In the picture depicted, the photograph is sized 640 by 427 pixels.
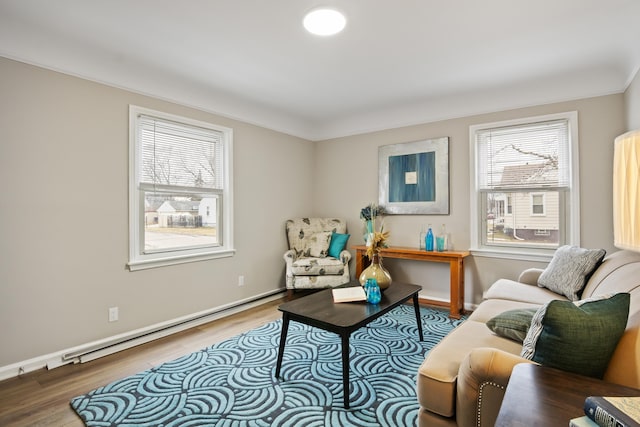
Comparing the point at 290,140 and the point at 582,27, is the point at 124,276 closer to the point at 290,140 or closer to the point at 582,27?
the point at 290,140

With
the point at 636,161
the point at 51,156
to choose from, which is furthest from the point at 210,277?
the point at 636,161

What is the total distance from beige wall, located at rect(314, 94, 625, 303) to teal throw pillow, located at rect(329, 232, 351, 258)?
0.30 metres

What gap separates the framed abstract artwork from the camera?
3.93 m

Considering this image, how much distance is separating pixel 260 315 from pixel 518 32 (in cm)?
351

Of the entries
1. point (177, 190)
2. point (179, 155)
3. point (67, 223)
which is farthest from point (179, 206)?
point (67, 223)

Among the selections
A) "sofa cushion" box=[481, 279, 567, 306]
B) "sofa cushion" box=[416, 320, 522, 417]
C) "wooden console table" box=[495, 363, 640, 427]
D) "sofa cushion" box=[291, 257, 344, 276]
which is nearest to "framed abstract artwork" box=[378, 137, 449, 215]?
"sofa cushion" box=[291, 257, 344, 276]

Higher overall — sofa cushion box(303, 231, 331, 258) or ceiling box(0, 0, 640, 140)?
ceiling box(0, 0, 640, 140)

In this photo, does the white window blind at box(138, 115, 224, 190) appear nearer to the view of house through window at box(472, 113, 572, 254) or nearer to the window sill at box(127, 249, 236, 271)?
the window sill at box(127, 249, 236, 271)

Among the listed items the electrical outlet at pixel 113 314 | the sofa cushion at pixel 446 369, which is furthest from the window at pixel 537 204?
the electrical outlet at pixel 113 314

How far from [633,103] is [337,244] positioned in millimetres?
3235

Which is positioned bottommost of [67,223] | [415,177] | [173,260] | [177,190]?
[173,260]

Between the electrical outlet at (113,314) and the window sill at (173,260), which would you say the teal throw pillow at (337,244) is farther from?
the electrical outlet at (113,314)

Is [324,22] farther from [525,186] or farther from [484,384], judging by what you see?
[525,186]

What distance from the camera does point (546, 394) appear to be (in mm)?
928
